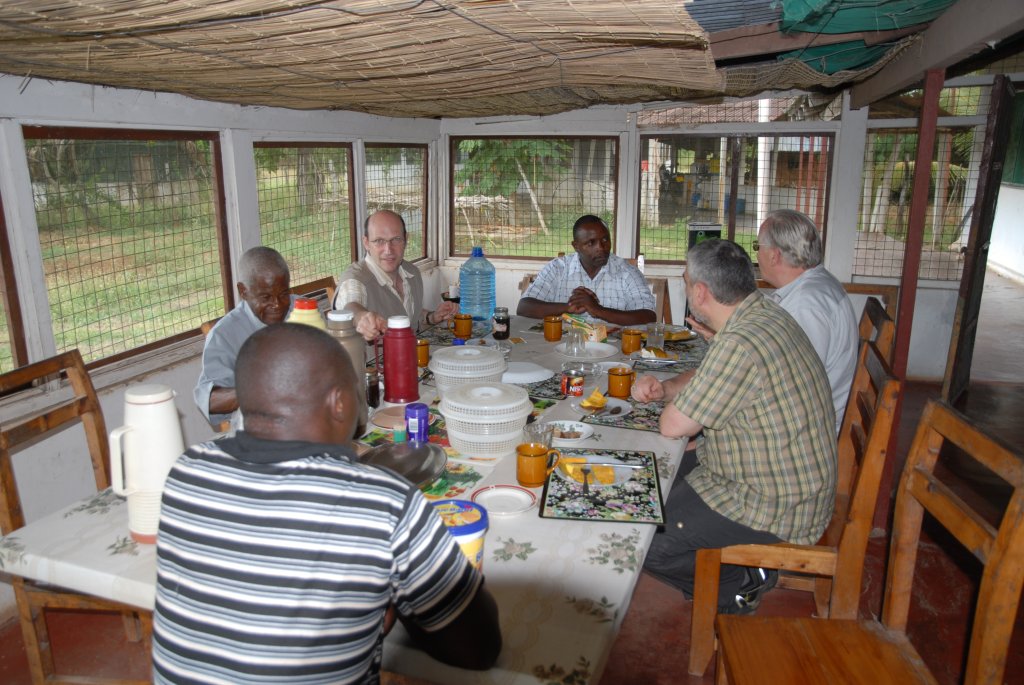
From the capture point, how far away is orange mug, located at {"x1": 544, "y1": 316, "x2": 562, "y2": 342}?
367cm

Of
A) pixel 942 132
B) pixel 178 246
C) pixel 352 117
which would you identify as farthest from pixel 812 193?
pixel 178 246

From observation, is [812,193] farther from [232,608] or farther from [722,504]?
[232,608]

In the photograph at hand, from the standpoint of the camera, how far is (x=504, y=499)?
1905mm

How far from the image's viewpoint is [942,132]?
5.75 meters

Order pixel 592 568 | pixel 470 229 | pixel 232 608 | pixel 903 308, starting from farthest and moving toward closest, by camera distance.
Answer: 1. pixel 470 229
2. pixel 903 308
3. pixel 592 568
4. pixel 232 608

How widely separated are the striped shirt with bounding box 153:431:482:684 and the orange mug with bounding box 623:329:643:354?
2.35m

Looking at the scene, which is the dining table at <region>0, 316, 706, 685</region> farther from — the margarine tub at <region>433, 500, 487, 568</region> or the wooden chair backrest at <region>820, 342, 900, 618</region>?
the wooden chair backrest at <region>820, 342, 900, 618</region>

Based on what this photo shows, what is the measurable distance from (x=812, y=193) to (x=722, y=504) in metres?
4.51

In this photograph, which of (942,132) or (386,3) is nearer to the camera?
(386,3)

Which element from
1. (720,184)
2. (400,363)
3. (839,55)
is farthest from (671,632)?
(720,184)

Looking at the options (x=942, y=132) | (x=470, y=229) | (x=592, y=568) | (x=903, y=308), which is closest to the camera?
(x=592, y=568)

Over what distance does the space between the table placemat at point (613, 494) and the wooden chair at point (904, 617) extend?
1.42 ft

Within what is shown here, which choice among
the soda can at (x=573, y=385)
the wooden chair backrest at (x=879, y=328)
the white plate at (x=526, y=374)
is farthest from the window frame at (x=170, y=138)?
the wooden chair backrest at (x=879, y=328)

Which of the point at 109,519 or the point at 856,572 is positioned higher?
the point at 109,519
